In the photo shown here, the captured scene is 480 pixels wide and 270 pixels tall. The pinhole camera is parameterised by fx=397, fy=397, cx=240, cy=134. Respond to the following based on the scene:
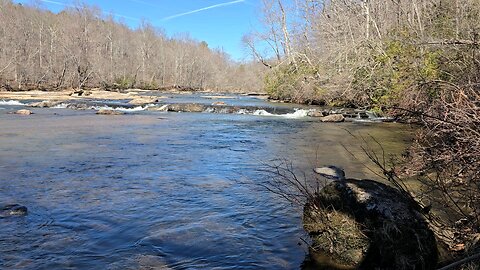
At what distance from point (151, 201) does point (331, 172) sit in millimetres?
4193

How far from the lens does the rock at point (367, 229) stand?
431cm

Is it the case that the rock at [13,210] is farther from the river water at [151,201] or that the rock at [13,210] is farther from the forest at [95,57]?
the forest at [95,57]

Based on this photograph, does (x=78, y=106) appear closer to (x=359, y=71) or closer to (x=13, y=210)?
(x=359, y=71)

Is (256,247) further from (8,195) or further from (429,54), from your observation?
(429,54)

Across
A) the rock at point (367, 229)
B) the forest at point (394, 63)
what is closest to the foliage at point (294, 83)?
the forest at point (394, 63)

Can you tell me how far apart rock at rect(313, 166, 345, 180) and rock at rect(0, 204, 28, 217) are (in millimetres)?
5897

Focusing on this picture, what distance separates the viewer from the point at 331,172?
29.8ft

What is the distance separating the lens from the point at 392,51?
21.2 metres

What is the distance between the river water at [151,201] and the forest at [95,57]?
40075mm

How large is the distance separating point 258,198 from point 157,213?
191 centimetres

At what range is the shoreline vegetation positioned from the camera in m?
4.87

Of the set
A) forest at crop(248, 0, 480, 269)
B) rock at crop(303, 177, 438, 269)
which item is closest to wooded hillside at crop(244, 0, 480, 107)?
forest at crop(248, 0, 480, 269)

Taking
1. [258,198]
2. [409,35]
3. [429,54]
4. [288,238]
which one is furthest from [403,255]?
[409,35]

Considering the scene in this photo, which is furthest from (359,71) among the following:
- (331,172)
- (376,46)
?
(331,172)
